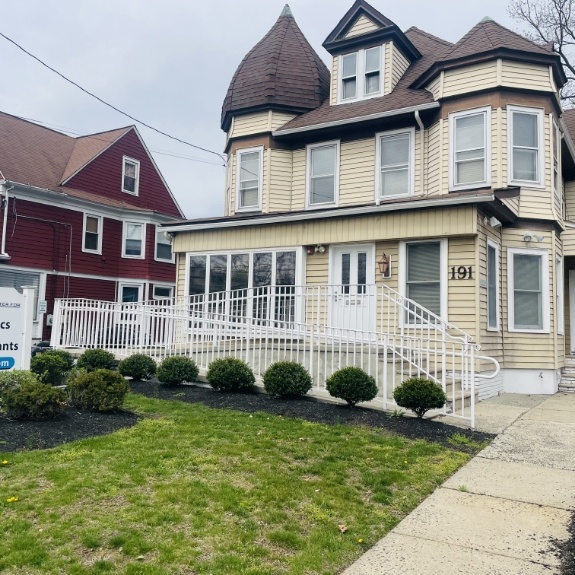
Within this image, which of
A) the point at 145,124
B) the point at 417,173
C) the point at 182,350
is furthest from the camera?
the point at 145,124

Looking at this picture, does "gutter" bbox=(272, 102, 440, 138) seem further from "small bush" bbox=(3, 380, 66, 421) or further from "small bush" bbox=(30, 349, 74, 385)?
"small bush" bbox=(3, 380, 66, 421)

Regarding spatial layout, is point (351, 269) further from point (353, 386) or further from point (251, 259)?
point (353, 386)

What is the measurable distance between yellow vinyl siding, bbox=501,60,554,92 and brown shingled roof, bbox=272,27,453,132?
5.61 feet

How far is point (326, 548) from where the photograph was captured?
3.56m

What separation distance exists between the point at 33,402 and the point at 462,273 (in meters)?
7.86

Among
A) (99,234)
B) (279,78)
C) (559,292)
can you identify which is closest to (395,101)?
(279,78)

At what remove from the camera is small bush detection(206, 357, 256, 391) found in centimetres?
882

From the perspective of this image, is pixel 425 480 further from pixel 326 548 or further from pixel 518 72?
pixel 518 72

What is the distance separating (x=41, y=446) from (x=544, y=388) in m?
10.2

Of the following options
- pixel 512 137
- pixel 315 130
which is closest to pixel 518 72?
pixel 512 137

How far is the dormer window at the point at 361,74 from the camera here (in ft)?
A: 49.3

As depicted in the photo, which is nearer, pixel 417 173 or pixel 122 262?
pixel 417 173

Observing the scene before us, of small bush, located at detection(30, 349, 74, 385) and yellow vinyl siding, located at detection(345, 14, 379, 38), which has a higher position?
yellow vinyl siding, located at detection(345, 14, 379, 38)

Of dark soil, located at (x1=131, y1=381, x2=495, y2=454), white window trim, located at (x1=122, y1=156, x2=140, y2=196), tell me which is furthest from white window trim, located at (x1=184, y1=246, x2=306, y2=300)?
white window trim, located at (x1=122, y1=156, x2=140, y2=196)
